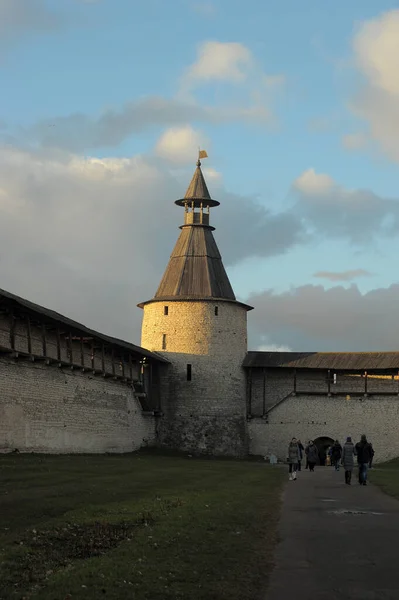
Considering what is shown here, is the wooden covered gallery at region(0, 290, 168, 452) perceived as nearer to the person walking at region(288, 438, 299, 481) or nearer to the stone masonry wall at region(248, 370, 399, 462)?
the stone masonry wall at region(248, 370, 399, 462)

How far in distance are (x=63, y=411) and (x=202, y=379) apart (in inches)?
621

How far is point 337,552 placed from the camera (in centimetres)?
1088

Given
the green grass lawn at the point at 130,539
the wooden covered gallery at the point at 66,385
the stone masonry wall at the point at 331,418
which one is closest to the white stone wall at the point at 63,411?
the wooden covered gallery at the point at 66,385

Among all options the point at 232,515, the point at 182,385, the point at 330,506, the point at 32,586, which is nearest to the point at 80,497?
the point at 232,515

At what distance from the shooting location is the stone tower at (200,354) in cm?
5044

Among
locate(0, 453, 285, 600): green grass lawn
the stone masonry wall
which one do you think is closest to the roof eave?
the stone masonry wall

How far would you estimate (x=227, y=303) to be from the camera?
52.1 metres

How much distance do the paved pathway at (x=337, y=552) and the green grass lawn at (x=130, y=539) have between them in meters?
0.30

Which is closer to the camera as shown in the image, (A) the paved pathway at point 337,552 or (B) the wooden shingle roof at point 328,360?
(A) the paved pathway at point 337,552

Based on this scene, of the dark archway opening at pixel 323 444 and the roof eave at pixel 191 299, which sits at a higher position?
the roof eave at pixel 191 299

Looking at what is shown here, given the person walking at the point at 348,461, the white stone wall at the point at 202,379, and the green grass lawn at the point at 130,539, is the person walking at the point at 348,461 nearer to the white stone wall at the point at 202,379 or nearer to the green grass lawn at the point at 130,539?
the green grass lawn at the point at 130,539

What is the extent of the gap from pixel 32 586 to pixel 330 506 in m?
9.95

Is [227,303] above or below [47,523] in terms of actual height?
above

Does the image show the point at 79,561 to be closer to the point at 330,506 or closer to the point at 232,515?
the point at 232,515
